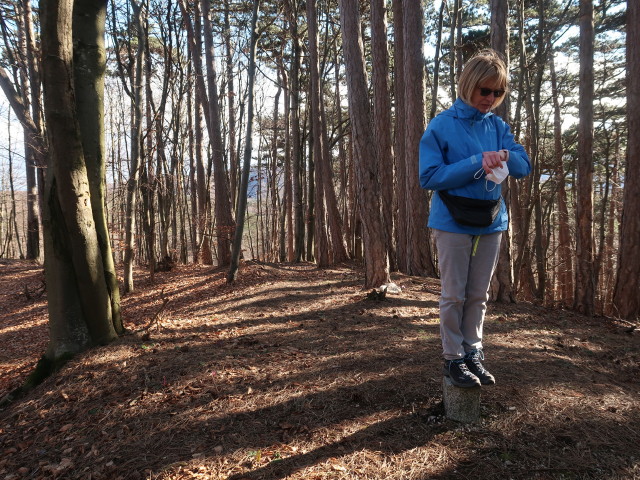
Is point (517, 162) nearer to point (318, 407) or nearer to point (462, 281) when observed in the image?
point (462, 281)

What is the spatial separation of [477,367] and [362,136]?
16.1 feet

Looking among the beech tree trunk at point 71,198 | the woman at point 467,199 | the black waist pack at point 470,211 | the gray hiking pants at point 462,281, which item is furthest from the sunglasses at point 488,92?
the beech tree trunk at point 71,198

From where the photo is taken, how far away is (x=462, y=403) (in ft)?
8.28

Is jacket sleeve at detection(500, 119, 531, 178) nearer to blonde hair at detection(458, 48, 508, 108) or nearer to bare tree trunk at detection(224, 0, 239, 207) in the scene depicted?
blonde hair at detection(458, 48, 508, 108)

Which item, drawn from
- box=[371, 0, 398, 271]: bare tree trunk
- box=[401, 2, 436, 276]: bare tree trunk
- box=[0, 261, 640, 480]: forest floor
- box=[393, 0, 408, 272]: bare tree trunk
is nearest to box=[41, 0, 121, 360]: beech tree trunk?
box=[0, 261, 640, 480]: forest floor

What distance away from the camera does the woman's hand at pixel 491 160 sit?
218 cm

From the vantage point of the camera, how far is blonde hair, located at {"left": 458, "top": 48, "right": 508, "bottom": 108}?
2318mm

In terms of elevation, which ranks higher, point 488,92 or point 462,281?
point 488,92

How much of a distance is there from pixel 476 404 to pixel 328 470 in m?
1.04

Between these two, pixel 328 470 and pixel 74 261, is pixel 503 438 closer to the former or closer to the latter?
pixel 328 470

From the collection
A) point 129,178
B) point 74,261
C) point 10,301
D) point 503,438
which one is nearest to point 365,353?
point 503,438

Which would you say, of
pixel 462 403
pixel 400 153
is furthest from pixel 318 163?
A: pixel 462 403

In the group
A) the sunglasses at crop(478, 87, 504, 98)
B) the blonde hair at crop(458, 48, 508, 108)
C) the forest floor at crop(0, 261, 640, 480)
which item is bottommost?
the forest floor at crop(0, 261, 640, 480)

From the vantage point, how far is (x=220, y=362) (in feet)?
12.5
